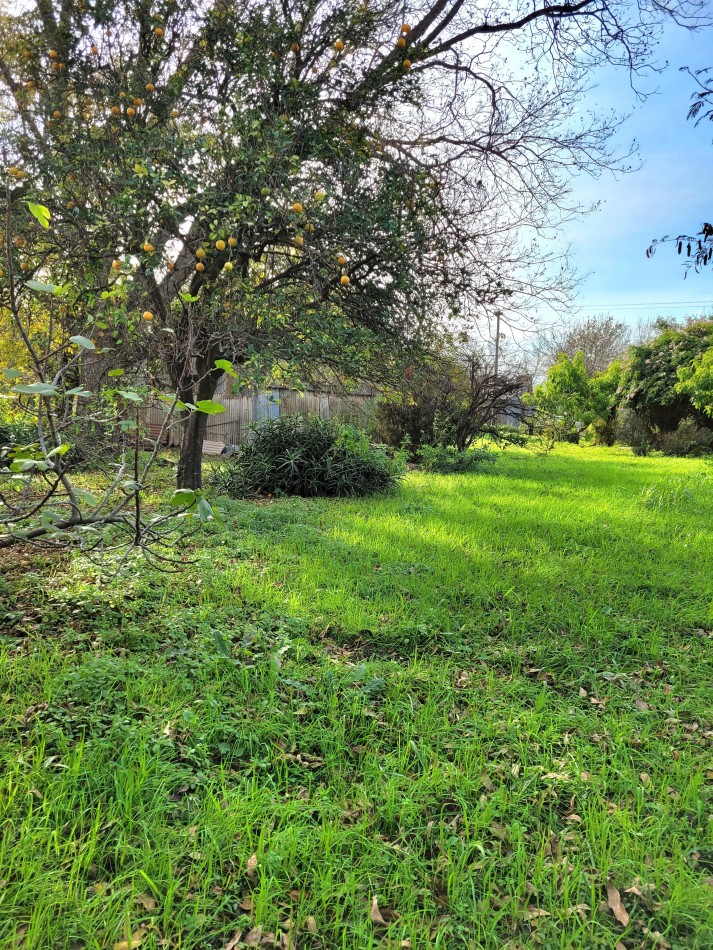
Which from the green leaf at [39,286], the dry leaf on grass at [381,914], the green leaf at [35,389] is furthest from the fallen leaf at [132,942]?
the green leaf at [39,286]

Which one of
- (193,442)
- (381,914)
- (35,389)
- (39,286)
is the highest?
(39,286)

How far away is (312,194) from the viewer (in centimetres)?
441

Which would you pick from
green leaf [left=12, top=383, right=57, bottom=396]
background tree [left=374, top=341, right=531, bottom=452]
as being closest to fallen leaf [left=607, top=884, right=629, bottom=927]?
green leaf [left=12, top=383, right=57, bottom=396]

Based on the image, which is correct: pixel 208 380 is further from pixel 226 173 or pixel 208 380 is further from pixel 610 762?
pixel 610 762

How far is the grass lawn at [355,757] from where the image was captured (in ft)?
5.02

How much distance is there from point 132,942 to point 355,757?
1.00 m

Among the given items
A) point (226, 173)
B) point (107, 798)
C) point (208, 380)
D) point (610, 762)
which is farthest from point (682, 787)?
point (208, 380)

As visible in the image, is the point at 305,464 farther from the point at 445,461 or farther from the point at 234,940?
the point at 234,940

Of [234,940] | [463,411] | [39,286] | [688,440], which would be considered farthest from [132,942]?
[688,440]

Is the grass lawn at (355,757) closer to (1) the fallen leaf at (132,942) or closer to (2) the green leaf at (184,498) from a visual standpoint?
(1) the fallen leaf at (132,942)

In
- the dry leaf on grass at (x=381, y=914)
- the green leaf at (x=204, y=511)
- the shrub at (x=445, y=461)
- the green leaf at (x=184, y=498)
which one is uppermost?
the green leaf at (x=184, y=498)

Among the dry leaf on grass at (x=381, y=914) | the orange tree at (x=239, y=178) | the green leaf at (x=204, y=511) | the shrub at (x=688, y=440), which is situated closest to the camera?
the dry leaf on grass at (x=381, y=914)

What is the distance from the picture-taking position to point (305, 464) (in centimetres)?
748

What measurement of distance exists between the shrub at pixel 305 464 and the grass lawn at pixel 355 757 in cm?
324
